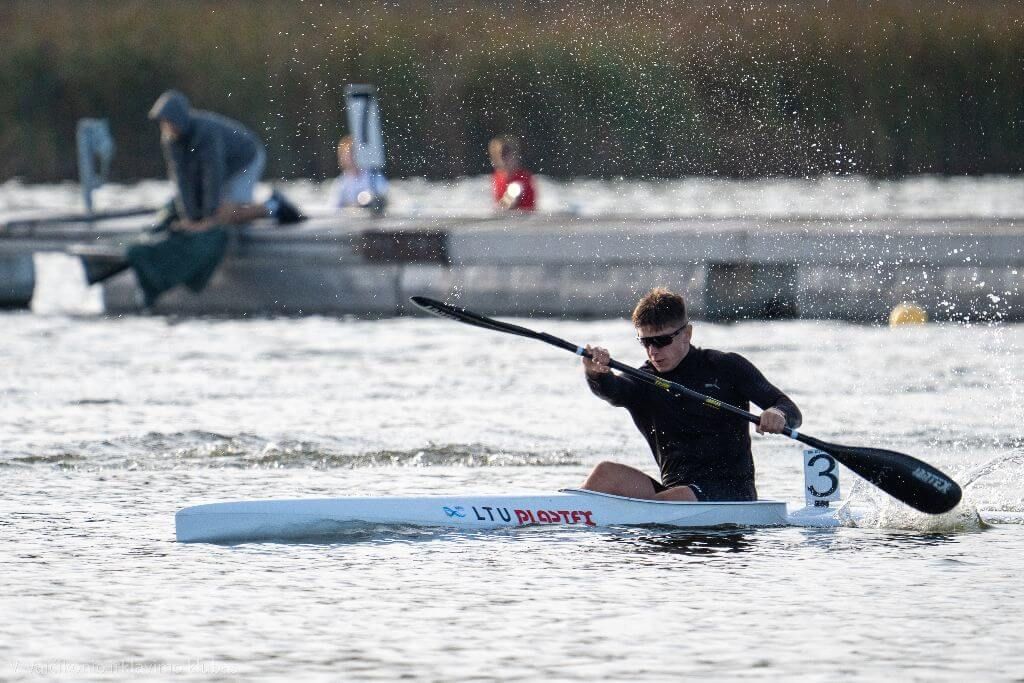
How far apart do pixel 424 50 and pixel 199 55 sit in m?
5.03

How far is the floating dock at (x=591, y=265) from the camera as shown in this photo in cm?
1598

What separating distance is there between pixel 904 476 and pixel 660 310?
53.8 inches

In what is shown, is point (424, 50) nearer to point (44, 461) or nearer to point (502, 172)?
point (502, 172)

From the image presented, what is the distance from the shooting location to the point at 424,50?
97.8 ft

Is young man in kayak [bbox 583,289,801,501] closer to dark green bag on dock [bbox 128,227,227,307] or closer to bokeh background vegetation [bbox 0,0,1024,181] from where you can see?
dark green bag on dock [bbox 128,227,227,307]

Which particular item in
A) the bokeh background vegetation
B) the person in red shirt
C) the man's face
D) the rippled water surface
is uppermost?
the bokeh background vegetation

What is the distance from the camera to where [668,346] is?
325 inches

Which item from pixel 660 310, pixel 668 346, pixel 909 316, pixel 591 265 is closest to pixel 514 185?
pixel 591 265

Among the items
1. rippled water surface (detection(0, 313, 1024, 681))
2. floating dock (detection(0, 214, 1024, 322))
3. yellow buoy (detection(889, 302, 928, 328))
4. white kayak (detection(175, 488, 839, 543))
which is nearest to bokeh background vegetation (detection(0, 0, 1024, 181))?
floating dock (detection(0, 214, 1024, 322))

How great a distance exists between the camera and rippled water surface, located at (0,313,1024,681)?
6387 mm

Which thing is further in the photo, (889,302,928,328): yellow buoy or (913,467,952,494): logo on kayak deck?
(889,302,928,328): yellow buoy

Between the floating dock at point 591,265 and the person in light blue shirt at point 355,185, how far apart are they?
94 centimetres

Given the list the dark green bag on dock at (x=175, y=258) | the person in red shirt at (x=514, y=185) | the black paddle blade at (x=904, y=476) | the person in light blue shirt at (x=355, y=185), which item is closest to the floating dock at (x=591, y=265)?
the dark green bag on dock at (x=175, y=258)

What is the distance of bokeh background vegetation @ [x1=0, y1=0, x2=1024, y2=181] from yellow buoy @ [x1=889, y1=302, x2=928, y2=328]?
25.9ft
